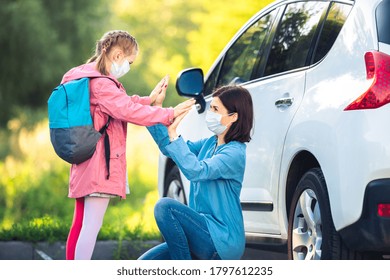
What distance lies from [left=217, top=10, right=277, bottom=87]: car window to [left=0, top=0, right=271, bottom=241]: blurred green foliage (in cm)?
198

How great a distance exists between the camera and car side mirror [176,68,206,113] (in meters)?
6.80

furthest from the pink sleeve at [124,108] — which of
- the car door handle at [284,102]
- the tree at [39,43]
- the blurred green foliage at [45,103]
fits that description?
the tree at [39,43]

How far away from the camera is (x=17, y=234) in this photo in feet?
27.3

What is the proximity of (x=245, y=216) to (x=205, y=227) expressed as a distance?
4.25 ft

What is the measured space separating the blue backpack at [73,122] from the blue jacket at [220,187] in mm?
473

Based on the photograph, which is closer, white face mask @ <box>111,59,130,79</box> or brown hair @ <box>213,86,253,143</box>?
brown hair @ <box>213,86,253,143</box>

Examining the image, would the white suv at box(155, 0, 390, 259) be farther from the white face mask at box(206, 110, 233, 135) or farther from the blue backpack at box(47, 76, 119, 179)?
the blue backpack at box(47, 76, 119, 179)

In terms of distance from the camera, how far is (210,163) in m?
5.36

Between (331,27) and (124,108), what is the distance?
1.31 metres

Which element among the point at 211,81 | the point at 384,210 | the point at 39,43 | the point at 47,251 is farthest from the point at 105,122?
the point at 39,43

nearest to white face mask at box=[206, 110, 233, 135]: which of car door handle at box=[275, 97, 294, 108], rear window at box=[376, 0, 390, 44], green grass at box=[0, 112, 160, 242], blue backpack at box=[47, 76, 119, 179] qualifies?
car door handle at box=[275, 97, 294, 108]

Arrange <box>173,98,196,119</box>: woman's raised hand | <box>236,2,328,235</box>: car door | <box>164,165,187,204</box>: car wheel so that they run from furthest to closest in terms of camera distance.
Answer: <box>164,165,187,204</box>: car wheel → <box>236,2,328,235</box>: car door → <box>173,98,196,119</box>: woman's raised hand

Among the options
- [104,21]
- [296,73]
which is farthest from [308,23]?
[104,21]

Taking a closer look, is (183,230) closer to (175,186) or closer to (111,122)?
(111,122)
